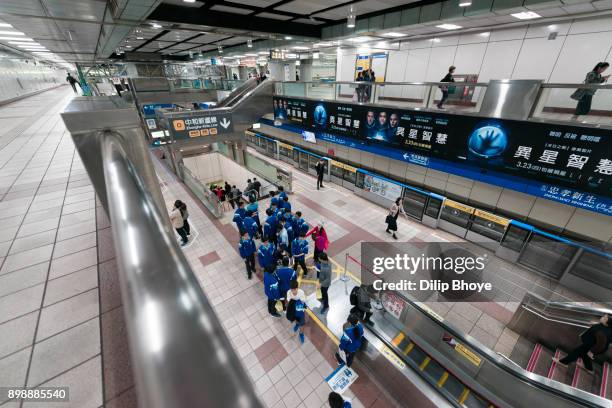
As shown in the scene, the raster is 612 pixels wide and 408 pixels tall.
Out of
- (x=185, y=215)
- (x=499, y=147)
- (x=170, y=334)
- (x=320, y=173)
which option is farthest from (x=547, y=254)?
(x=185, y=215)

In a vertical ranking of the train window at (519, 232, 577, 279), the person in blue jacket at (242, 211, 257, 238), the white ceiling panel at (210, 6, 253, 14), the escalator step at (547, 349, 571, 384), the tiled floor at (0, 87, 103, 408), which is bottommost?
the escalator step at (547, 349, 571, 384)

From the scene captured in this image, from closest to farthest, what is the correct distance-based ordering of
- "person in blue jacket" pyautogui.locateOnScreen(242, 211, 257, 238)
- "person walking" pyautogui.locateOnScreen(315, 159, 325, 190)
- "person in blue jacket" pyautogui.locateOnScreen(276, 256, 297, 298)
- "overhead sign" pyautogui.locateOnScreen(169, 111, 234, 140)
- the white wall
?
"person in blue jacket" pyautogui.locateOnScreen(276, 256, 297, 298)
"person in blue jacket" pyautogui.locateOnScreen(242, 211, 257, 238)
the white wall
"overhead sign" pyautogui.locateOnScreen(169, 111, 234, 140)
"person walking" pyautogui.locateOnScreen(315, 159, 325, 190)

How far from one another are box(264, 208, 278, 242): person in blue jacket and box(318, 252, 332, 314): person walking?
8.19 feet

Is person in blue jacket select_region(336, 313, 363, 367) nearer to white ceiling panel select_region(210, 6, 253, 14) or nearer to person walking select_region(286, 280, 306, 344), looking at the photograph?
person walking select_region(286, 280, 306, 344)

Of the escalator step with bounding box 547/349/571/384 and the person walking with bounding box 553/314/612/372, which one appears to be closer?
the person walking with bounding box 553/314/612/372

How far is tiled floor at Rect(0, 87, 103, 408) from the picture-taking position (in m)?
1.25

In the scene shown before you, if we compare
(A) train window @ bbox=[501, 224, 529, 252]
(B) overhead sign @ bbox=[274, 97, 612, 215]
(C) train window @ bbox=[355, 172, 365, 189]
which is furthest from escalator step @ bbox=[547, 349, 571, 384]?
(C) train window @ bbox=[355, 172, 365, 189]

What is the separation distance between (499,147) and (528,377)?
17.0 feet

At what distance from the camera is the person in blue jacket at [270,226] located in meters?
7.74

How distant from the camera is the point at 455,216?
9.23m

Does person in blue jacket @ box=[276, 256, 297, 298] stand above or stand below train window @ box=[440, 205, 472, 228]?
above

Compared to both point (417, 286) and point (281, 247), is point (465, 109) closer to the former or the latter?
point (417, 286)

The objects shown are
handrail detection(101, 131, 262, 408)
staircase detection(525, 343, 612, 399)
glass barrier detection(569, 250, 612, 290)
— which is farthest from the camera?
glass barrier detection(569, 250, 612, 290)

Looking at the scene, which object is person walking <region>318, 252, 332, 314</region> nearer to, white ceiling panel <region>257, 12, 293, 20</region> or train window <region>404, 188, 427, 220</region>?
train window <region>404, 188, 427, 220</region>
